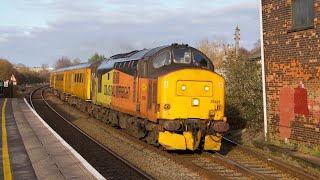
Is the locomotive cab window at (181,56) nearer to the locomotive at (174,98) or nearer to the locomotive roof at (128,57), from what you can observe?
the locomotive at (174,98)

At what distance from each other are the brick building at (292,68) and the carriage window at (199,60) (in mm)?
2920

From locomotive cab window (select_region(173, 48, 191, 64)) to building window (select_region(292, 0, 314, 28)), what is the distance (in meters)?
3.76

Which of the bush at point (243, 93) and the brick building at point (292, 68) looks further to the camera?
the bush at point (243, 93)

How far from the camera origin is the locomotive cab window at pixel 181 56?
11.4m

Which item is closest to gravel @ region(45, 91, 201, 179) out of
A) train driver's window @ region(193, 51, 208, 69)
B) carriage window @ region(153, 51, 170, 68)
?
carriage window @ region(153, 51, 170, 68)

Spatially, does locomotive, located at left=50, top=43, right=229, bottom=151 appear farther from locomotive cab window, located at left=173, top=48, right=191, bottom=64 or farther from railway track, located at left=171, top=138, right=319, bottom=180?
railway track, located at left=171, top=138, right=319, bottom=180

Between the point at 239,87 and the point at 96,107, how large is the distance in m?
7.49

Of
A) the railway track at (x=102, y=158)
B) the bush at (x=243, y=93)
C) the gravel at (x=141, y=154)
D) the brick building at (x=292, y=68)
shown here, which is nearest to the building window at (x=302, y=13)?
the brick building at (x=292, y=68)

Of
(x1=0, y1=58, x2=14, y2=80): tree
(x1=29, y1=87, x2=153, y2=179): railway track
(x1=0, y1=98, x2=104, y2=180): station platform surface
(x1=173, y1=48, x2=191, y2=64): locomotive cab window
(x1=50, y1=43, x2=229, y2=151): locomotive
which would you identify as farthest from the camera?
(x1=0, y1=58, x2=14, y2=80): tree

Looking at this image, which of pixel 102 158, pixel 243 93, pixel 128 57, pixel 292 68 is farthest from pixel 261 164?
pixel 243 93

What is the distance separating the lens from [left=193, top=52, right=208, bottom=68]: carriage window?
11568 mm

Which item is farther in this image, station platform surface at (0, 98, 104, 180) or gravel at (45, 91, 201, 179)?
gravel at (45, 91, 201, 179)

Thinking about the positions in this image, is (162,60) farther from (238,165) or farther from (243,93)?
(243,93)

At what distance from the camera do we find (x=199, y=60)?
38.1 feet
